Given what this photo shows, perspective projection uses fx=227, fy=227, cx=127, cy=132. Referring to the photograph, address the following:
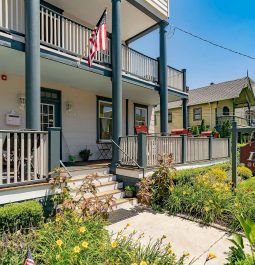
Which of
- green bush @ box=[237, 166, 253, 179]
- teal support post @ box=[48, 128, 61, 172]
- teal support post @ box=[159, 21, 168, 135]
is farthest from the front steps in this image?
green bush @ box=[237, 166, 253, 179]

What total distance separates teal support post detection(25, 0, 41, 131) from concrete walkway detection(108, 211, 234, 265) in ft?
9.73

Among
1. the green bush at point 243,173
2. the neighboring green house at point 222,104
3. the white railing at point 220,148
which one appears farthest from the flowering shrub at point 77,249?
the neighboring green house at point 222,104

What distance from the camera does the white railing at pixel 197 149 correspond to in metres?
8.65

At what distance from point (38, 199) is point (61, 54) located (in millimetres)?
3936

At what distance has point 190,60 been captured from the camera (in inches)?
574

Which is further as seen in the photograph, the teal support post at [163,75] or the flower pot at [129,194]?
the teal support post at [163,75]

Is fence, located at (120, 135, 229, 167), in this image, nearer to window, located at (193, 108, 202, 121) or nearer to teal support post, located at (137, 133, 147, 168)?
teal support post, located at (137, 133, 147, 168)

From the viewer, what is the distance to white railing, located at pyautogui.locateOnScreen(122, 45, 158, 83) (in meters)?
8.66

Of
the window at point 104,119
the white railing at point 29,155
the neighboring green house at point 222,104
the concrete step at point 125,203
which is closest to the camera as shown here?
the white railing at point 29,155

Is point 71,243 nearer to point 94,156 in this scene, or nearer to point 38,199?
point 38,199

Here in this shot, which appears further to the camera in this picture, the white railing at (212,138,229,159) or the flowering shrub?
the white railing at (212,138,229,159)

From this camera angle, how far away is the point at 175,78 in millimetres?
10875

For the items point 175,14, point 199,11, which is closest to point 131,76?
point 175,14

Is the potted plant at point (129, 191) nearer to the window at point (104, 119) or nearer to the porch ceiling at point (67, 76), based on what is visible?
the porch ceiling at point (67, 76)
